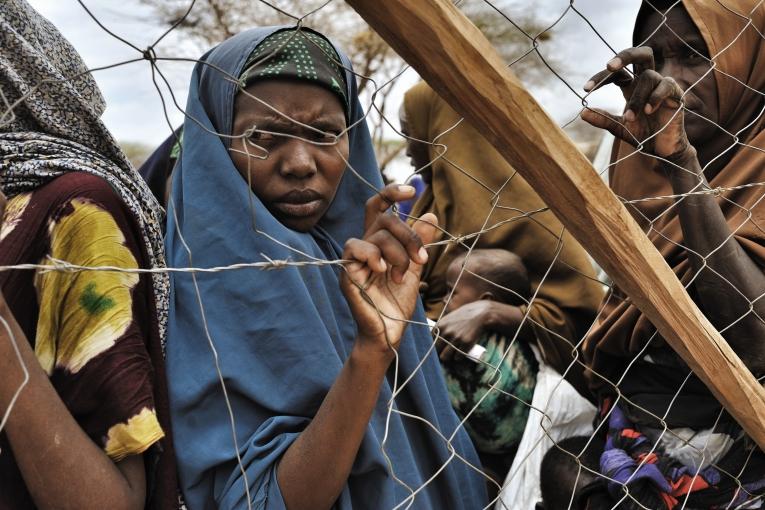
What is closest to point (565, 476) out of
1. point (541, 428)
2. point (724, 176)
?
point (541, 428)

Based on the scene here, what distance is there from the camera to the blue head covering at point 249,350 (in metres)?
1.50

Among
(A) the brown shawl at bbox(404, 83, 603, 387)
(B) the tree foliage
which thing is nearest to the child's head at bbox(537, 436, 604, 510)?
(A) the brown shawl at bbox(404, 83, 603, 387)

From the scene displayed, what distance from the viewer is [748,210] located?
1.89m

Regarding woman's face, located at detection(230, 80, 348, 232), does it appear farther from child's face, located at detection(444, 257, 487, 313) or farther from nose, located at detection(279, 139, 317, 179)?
child's face, located at detection(444, 257, 487, 313)

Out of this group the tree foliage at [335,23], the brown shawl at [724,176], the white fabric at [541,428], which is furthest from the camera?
the tree foliage at [335,23]

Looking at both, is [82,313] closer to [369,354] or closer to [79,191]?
[79,191]

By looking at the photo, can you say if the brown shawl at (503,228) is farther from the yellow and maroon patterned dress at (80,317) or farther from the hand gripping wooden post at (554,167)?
the yellow and maroon patterned dress at (80,317)

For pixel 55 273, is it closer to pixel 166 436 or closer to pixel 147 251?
pixel 147 251

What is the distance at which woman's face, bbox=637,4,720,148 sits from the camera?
200 cm

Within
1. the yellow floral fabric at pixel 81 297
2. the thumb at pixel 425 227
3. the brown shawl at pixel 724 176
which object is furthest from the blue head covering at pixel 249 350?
the brown shawl at pixel 724 176

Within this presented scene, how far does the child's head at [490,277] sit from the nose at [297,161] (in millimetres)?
958

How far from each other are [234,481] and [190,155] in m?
0.64

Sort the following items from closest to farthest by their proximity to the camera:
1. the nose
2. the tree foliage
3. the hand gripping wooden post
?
the hand gripping wooden post, the nose, the tree foliage

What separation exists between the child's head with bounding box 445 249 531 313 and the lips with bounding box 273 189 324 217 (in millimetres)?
894
